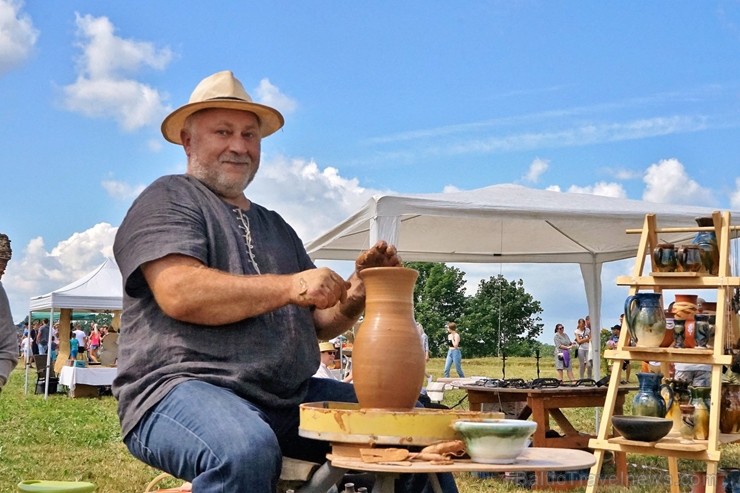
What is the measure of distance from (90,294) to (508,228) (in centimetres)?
960

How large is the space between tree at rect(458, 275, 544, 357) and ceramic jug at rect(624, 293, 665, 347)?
47.8 meters

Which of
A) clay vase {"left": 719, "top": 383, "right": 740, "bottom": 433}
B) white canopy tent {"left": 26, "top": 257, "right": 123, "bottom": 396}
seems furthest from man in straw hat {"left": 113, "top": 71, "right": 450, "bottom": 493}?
white canopy tent {"left": 26, "top": 257, "right": 123, "bottom": 396}

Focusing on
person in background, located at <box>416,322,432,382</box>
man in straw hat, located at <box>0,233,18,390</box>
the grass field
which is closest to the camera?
person in background, located at <box>416,322,432,382</box>

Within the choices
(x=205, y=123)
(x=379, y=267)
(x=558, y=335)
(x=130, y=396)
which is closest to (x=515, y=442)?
(x=379, y=267)

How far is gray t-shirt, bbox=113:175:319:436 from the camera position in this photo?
2.81 m

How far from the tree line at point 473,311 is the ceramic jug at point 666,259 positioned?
1860 inches

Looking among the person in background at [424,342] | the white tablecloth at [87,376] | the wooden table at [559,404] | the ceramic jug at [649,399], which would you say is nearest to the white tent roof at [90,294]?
the white tablecloth at [87,376]

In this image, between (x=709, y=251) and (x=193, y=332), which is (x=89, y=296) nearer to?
(x=709, y=251)

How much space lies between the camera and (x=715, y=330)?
18.0 feet

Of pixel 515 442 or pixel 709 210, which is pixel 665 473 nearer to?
pixel 709 210

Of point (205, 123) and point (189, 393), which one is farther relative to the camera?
point (205, 123)

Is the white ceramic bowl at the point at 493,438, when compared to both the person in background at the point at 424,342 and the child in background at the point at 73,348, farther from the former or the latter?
the child in background at the point at 73,348

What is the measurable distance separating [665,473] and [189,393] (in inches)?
252

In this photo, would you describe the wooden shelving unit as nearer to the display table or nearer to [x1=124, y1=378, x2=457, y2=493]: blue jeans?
[x1=124, y1=378, x2=457, y2=493]: blue jeans
